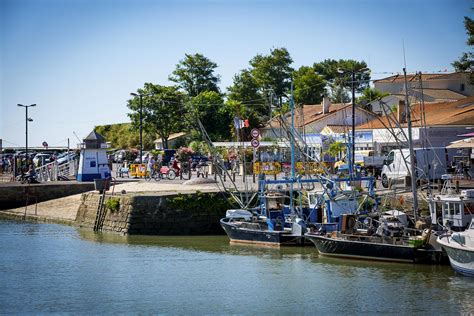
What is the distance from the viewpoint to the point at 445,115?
65375mm

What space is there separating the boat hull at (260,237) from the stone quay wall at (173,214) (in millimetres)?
3585

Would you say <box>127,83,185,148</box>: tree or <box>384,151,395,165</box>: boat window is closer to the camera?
<box>384,151,395,165</box>: boat window

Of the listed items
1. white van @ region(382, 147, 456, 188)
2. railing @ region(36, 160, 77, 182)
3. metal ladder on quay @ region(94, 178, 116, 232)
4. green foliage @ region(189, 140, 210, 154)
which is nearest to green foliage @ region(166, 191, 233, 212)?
metal ladder on quay @ region(94, 178, 116, 232)

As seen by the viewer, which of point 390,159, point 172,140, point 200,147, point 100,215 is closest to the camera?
point 100,215

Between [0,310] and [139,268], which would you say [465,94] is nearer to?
[139,268]

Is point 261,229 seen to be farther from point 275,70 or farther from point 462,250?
point 275,70

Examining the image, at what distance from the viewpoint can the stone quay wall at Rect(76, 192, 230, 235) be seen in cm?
4634

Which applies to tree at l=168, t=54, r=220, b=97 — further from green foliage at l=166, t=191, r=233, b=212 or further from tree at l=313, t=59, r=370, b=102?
green foliage at l=166, t=191, r=233, b=212

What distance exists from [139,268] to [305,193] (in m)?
11.8

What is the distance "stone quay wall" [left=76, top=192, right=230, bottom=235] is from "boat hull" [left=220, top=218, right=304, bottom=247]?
11.8 feet

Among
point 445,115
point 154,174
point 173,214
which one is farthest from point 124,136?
point 173,214

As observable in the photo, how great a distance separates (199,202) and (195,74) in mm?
59737

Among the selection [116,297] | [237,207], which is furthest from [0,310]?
[237,207]

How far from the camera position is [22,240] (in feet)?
149
